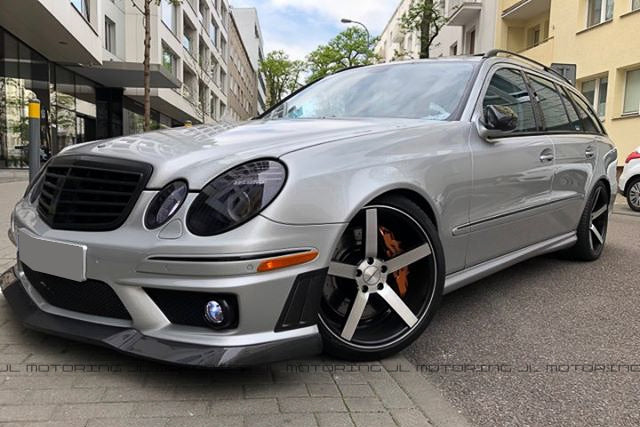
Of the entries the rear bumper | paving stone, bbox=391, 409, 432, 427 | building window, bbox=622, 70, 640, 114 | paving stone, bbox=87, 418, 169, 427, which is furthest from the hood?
building window, bbox=622, 70, 640, 114

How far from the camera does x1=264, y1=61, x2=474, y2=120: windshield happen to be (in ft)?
11.1

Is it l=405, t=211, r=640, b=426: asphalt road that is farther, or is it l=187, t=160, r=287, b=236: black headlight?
l=405, t=211, r=640, b=426: asphalt road

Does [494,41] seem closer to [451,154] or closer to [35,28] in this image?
[35,28]

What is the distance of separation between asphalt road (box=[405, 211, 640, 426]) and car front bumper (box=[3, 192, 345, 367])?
825 millimetres

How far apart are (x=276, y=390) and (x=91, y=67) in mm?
21601

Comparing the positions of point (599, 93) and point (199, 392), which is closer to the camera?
point (199, 392)

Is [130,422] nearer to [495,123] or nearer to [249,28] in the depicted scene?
[495,123]

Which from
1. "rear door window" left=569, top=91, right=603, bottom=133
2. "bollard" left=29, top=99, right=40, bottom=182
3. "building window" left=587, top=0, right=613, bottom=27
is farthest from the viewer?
"building window" left=587, top=0, right=613, bottom=27

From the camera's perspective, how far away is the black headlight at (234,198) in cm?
217

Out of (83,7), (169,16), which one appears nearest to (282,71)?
(169,16)

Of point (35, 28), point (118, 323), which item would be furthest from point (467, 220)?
point (35, 28)

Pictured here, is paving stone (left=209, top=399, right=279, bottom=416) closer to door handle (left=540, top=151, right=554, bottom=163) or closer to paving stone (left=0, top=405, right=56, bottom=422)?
paving stone (left=0, top=405, right=56, bottom=422)

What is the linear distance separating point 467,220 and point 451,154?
40cm

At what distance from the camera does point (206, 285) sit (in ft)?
6.99
